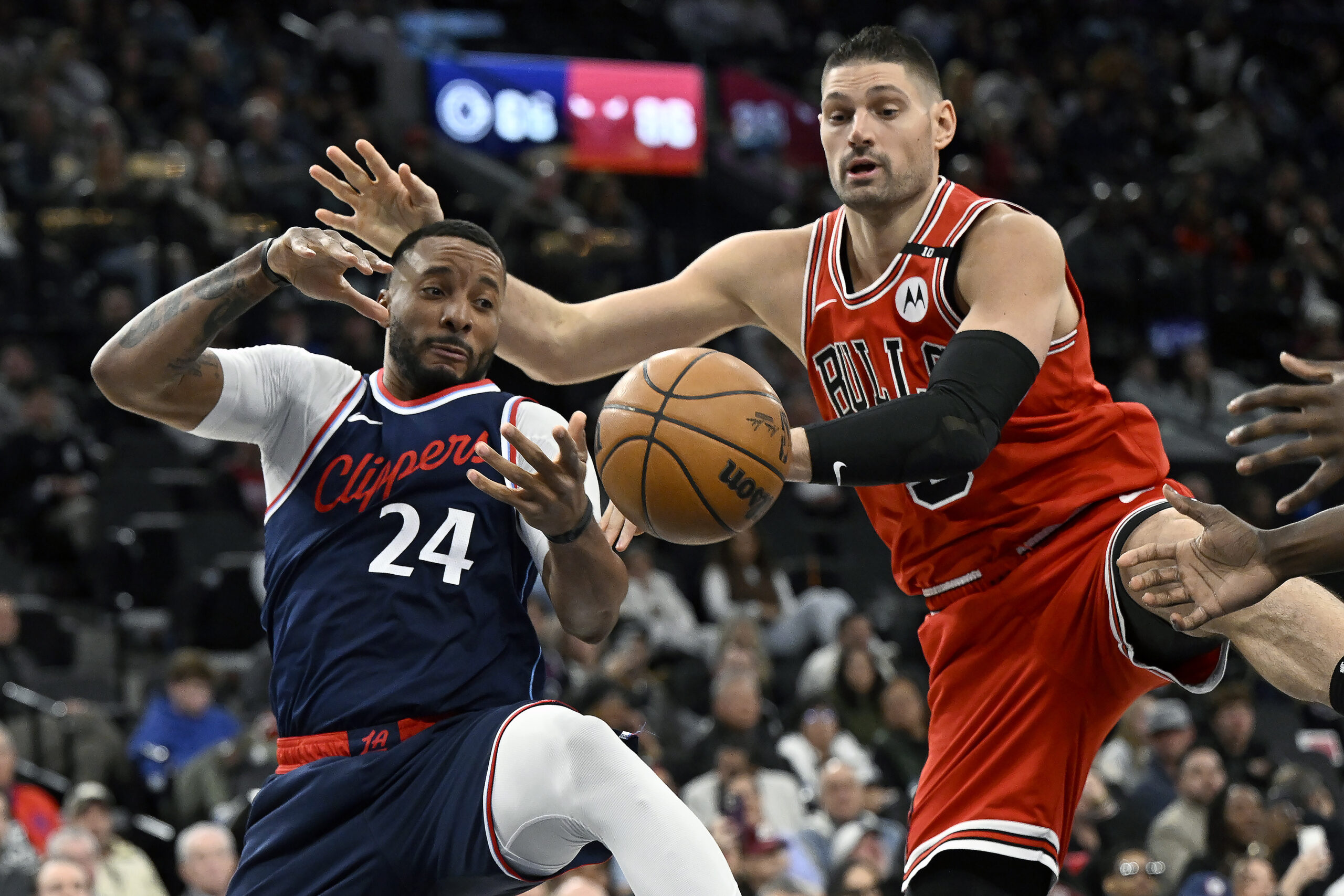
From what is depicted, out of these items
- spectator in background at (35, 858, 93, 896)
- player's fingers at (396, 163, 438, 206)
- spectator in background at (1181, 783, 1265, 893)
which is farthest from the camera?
spectator in background at (1181, 783, 1265, 893)

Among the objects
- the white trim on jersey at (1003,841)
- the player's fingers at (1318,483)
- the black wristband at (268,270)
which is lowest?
the white trim on jersey at (1003,841)

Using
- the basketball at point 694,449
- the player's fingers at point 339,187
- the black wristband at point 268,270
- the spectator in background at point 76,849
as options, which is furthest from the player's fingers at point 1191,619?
the spectator in background at point 76,849

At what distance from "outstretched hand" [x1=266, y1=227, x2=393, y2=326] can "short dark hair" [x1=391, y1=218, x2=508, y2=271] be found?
18 centimetres

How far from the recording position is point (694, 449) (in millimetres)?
3850

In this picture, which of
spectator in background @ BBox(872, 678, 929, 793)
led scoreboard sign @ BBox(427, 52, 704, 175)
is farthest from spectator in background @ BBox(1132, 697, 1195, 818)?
led scoreboard sign @ BBox(427, 52, 704, 175)

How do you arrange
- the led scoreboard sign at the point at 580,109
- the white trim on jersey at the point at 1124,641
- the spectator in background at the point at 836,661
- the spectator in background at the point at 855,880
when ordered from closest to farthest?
1. the white trim on jersey at the point at 1124,641
2. the spectator in background at the point at 855,880
3. the spectator in background at the point at 836,661
4. the led scoreboard sign at the point at 580,109

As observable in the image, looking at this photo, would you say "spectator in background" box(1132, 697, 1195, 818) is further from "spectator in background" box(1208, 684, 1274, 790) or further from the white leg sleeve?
the white leg sleeve

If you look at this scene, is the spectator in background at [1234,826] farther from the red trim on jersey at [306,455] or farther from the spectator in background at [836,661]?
the red trim on jersey at [306,455]

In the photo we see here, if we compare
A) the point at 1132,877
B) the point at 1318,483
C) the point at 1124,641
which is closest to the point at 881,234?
the point at 1124,641

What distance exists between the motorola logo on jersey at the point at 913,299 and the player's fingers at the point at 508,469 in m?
1.31

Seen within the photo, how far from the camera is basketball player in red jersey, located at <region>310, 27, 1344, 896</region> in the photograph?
405 centimetres

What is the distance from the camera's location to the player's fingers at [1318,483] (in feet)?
11.8

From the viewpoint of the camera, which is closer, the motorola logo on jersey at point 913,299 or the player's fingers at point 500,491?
the player's fingers at point 500,491

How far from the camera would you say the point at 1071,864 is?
924 centimetres
